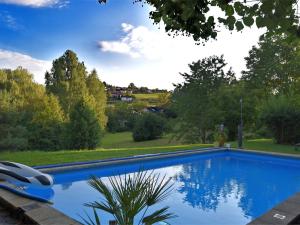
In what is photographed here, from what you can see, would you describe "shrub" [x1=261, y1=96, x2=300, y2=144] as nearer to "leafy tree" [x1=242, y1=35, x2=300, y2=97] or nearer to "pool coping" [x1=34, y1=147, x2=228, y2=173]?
"pool coping" [x1=34, y1=147, x2=228, y2=173]

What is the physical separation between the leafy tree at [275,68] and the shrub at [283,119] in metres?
5.77

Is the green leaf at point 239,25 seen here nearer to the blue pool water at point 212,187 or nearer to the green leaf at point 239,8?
the green leaf at point 239,8

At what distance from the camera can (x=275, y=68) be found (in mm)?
24547

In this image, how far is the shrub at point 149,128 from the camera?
33688 millimetres

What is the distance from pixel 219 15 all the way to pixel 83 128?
20445 millimetres

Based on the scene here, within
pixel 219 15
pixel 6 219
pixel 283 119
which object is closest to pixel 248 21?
pixel 219 15

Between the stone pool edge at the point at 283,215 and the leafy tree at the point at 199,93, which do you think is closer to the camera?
the stone pool edge at the point at 283,215

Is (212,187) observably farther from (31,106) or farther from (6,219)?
(31,106)

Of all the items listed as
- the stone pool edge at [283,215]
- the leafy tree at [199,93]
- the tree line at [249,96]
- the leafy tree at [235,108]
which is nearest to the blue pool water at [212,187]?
the stone pool edge at [283,215]

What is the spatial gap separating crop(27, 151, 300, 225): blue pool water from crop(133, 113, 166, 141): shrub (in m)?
19.5

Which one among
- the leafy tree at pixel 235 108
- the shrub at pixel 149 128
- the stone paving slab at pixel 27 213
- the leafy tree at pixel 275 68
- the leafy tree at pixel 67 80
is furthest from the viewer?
the shrub at pixel 149 128

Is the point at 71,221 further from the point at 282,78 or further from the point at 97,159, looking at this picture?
the point at 282,78

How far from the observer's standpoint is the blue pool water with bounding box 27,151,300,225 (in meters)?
7.17

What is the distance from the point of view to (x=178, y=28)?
2.39 meters
